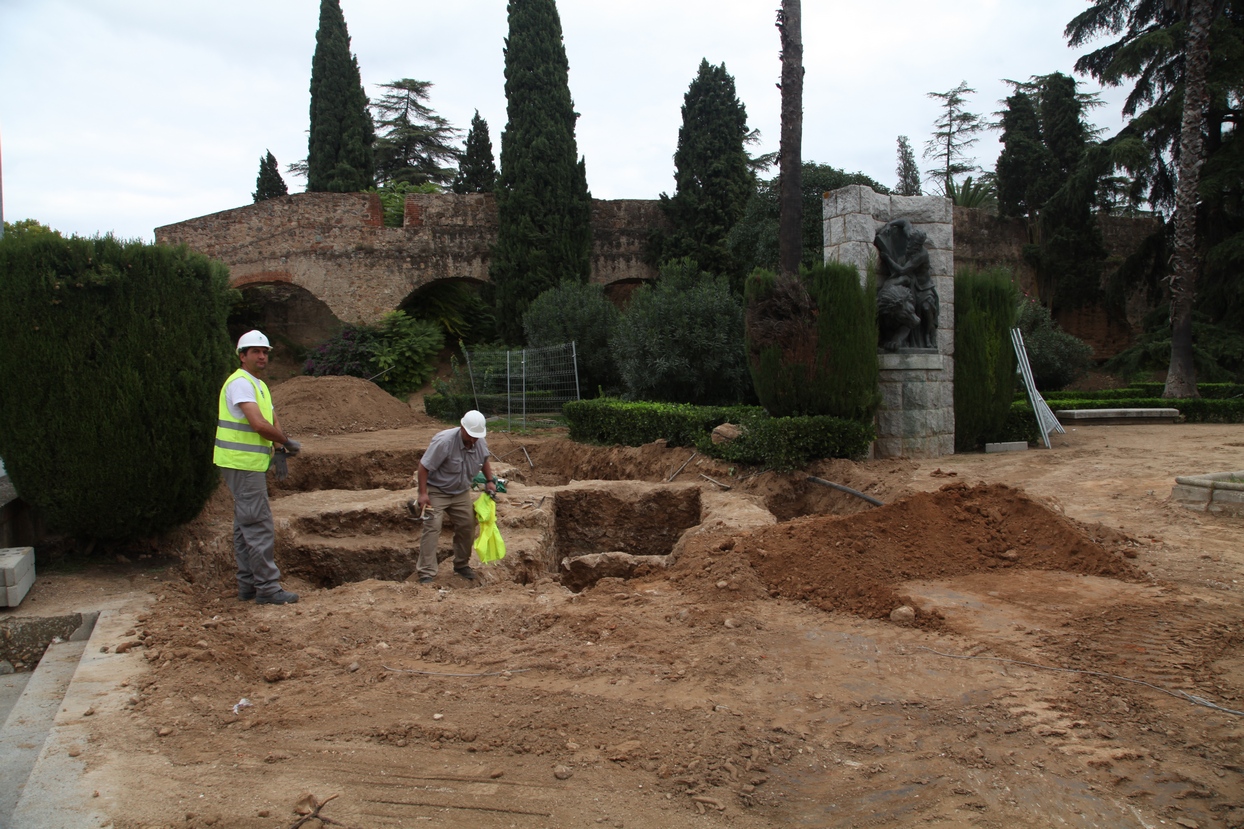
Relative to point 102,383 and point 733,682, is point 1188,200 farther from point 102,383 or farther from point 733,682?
point 102,383

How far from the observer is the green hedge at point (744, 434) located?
9039 mm

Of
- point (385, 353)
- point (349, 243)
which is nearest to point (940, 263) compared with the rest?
point (385, 353)

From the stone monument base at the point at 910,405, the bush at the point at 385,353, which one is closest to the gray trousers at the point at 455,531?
the stone monument base at the point at 910,405

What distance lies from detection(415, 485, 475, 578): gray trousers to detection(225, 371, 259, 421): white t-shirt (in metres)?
1.66

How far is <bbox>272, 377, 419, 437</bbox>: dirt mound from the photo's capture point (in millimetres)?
15250

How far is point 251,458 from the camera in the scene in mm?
5195

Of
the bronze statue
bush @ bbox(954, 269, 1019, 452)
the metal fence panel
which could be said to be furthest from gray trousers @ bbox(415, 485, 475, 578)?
the metal fence panel

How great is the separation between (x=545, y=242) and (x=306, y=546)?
1462 cm

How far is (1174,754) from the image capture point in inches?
119

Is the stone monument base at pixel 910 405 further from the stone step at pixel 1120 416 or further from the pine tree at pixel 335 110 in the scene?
the pine tree at pixel 335 110

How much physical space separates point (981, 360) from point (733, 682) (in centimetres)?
825

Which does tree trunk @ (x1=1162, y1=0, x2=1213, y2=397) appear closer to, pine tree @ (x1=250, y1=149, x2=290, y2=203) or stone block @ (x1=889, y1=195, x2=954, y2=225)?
stone block @ (x1=889, y1=195, x2=954, y2=225)

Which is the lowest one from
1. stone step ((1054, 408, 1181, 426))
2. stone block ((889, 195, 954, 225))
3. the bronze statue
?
stone step ((1054, 408, 1181, 426))

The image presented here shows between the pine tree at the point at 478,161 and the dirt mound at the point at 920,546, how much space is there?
24943 mm
